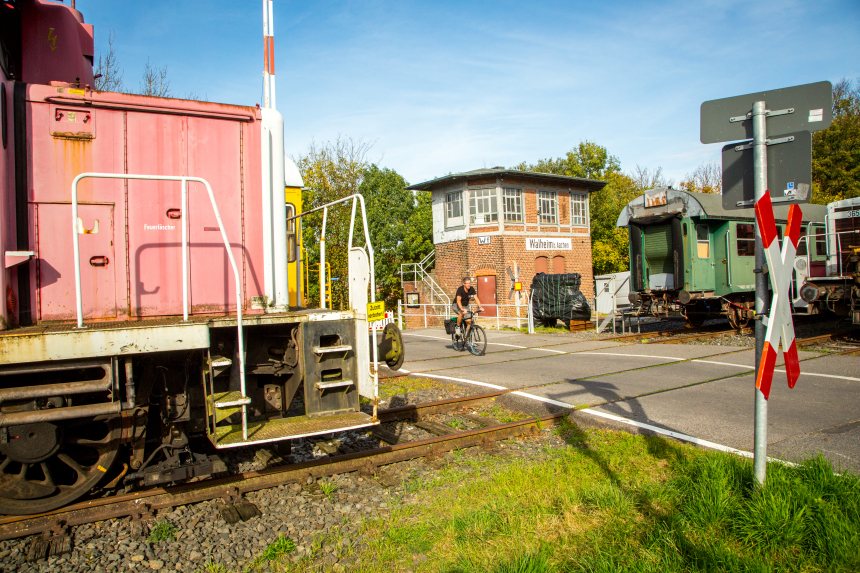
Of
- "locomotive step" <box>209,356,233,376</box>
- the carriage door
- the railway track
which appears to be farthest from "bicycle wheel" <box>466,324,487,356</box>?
the carriage door

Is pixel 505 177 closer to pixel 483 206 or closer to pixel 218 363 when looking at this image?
pixel 483 206

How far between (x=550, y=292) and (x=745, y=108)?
16774 mm

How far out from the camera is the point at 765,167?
4102mm

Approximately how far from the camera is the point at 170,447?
4.91 m

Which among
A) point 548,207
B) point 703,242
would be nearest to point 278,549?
point 703,242

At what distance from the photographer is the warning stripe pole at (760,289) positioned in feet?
13.0

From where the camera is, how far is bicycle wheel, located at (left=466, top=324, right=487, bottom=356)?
45.1 ft

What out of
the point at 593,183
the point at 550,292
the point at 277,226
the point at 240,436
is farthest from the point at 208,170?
the point at 593,183

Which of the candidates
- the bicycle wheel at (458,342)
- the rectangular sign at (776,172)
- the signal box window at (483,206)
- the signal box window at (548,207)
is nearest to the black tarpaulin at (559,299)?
the bicycle wheel at (458,342)

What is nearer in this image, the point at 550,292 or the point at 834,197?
the point at 550,292

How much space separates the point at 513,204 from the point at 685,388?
Answer: 70.0ft

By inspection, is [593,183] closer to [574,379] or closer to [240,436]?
[574,379]

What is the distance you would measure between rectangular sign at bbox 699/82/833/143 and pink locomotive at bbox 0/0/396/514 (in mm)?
2863

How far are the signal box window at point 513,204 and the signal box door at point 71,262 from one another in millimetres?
25075
